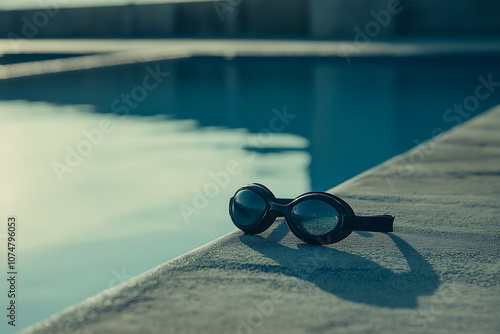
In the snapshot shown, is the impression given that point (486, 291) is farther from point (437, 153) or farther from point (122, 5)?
point (122, 5)

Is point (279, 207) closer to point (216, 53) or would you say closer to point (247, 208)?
point (247, 208)

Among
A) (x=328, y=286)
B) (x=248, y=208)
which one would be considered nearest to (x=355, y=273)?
(x=328, y=286)

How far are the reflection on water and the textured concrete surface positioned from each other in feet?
2.42

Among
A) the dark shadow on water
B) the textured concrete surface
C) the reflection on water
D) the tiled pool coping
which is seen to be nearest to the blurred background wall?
the tiled pool coping

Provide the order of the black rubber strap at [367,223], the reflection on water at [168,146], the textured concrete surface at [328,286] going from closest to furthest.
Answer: the textured concrete surface at [328,286], the black rubber strap at [367,223], the reflection on water at [168,146]

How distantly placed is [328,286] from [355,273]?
0.11 meters

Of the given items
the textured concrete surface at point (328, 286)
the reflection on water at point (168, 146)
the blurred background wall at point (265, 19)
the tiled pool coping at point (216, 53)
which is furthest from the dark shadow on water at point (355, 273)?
the blurred background wall at point (265, 19)

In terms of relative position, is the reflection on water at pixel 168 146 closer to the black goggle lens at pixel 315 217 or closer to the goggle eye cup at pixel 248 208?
the goggle eye cup at pixel 248 208

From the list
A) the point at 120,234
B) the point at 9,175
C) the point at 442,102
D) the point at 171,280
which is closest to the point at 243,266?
the point at 171,280

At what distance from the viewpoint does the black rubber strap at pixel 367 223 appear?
5.34 ft

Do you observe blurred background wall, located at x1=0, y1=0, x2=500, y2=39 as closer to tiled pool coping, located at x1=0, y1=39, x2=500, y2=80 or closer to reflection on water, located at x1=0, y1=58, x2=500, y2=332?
tiled pool coping, located at x1=0, y1=39, x2=500, y2=80

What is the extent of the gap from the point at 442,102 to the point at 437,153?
3869mm

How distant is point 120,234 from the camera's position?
2748 mm

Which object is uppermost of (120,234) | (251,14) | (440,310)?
(251,14)
